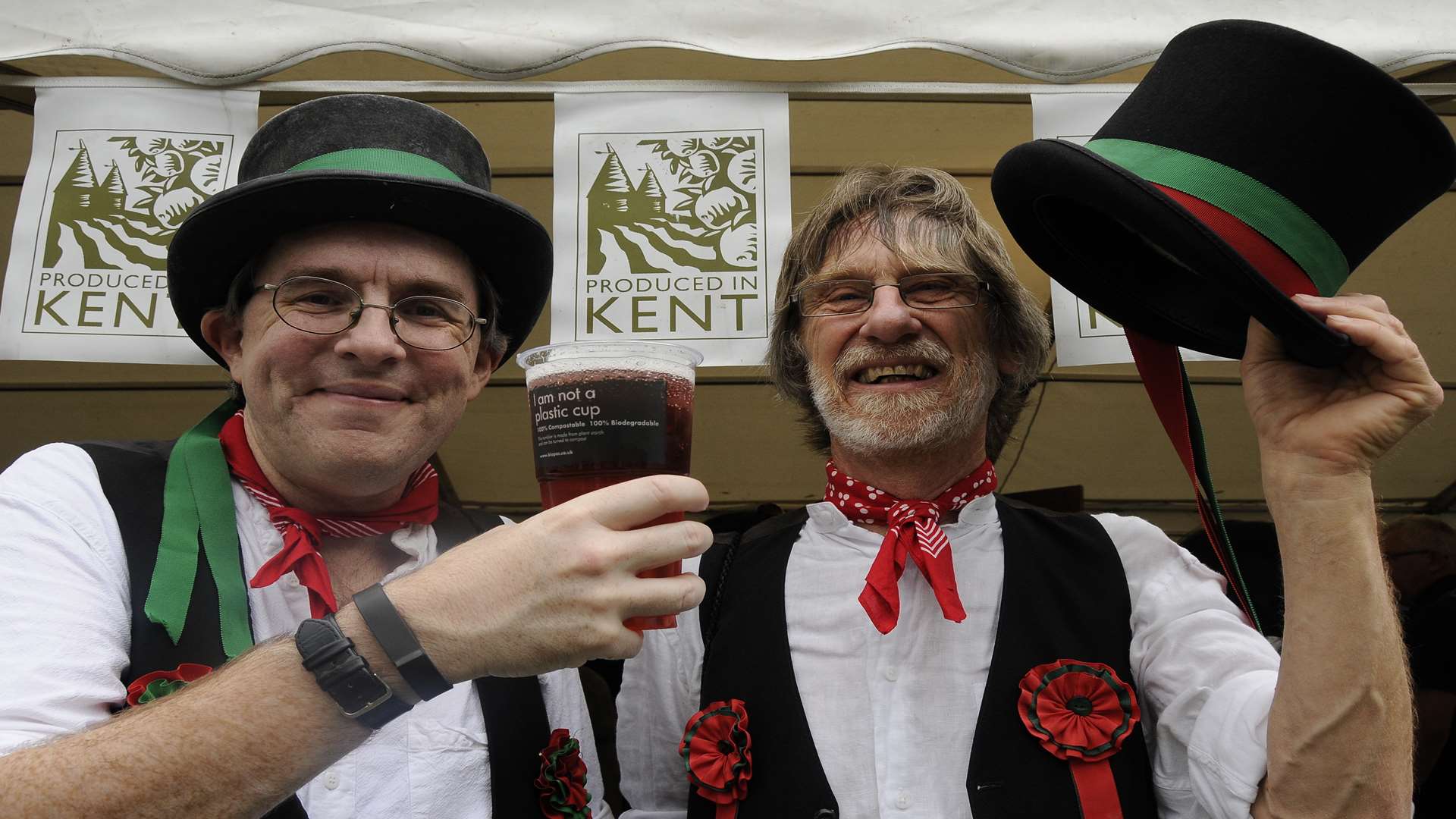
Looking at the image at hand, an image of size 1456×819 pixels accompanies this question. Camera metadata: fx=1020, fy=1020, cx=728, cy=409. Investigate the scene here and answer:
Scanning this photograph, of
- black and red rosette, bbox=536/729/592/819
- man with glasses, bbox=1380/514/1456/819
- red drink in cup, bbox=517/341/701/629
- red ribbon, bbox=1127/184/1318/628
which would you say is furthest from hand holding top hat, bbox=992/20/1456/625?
man with glasses, bbox=1380/514/1456/819

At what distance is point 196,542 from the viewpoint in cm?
158

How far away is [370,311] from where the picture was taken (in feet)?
5.39

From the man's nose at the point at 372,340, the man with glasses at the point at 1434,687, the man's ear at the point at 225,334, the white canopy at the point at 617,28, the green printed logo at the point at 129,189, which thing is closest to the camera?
the man's nose at the point at 372,340

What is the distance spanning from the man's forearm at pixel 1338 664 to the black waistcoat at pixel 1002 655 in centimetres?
35

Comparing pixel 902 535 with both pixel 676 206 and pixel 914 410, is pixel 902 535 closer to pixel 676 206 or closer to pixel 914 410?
pixel 914 410

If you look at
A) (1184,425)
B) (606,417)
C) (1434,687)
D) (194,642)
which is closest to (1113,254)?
(1184,425)

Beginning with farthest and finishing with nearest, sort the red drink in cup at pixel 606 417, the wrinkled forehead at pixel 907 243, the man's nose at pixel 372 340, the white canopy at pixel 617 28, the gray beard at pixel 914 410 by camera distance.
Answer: the white canopy at pixel 617 28 → the wrinkled forehead at pixel 907 243 → the gray beard at pixel 914 410 → the man's nose at pixel 372 340 → the red drink in cup at pixel 606 417

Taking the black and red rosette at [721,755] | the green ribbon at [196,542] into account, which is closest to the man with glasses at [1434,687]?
the black and red rosette at [721,755]

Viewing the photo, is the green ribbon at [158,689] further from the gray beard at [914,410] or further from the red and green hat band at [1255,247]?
the red and green hat band at [1255,247]

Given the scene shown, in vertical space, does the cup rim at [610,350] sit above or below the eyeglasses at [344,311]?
below

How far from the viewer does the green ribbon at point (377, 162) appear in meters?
1.71

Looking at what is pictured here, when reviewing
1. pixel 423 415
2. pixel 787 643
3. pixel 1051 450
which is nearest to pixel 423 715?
pixel 423 415

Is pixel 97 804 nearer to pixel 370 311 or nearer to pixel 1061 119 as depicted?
pixel 370 311

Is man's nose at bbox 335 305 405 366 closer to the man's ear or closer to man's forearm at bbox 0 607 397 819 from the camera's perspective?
the man's ear
